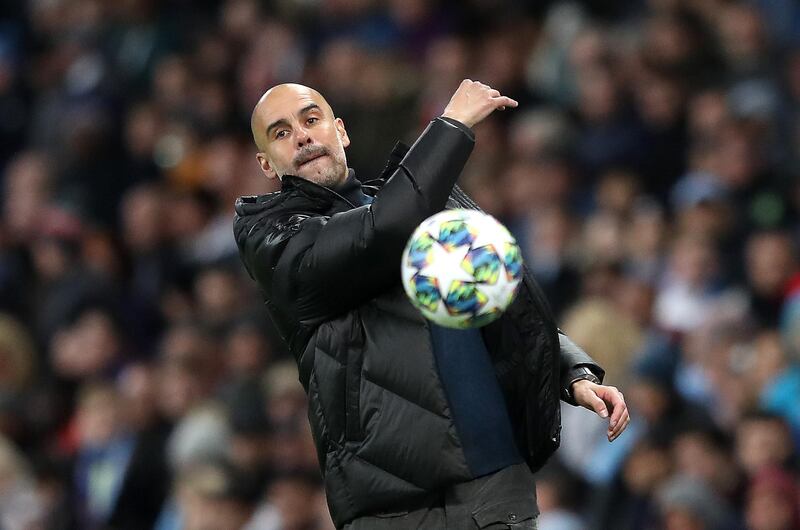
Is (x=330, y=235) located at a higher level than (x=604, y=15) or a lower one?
higher

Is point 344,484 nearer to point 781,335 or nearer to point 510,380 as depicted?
point 510,380

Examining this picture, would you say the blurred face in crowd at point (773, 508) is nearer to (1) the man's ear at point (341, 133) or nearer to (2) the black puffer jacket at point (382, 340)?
(2) the black puffer jacket at point (382, 340)

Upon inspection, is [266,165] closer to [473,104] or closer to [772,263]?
[473,104]

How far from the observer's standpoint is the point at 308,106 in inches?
171

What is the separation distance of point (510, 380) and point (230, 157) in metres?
6.39

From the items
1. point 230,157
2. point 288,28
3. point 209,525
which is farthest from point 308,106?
point 288,28

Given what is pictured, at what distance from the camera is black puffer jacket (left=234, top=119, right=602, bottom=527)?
391cm

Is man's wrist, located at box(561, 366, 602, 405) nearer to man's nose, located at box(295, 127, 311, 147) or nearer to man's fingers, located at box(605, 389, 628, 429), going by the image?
man's fingers, located at box(605, 389, 628, 429)

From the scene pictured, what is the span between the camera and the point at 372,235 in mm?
3885

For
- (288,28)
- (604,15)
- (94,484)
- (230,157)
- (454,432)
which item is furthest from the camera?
(288,28)

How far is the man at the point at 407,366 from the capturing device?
3.93m

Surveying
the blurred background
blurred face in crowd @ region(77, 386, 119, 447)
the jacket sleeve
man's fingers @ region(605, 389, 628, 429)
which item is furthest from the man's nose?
blurred face in crowd @ region(77, 386, 119, 447)

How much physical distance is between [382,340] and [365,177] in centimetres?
541

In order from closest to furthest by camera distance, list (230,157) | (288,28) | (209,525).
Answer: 1. (209,525)
2. (230,157)
3. (288,28)
